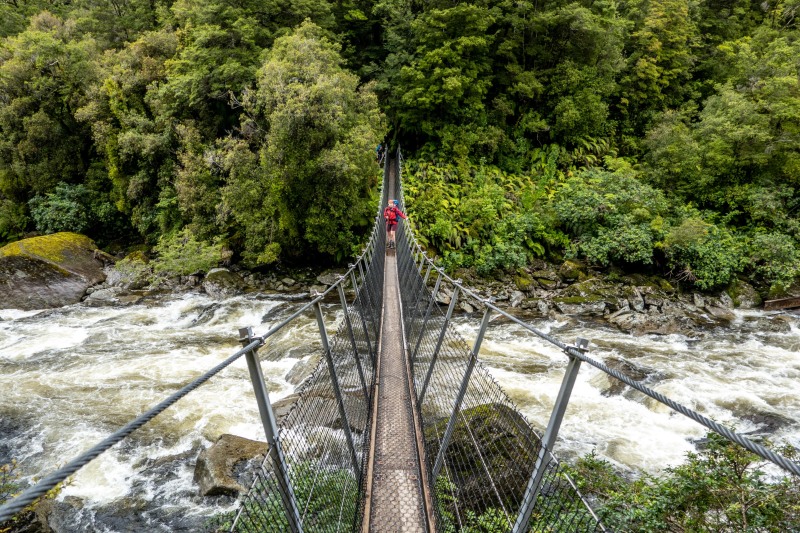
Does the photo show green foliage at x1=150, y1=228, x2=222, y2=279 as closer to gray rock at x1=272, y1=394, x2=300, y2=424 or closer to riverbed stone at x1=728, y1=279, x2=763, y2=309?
gray rock at x1=272, y1=394, x2=300, y2=424

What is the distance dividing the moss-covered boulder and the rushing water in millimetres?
520

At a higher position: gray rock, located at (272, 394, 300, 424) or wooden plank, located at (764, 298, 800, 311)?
gray rock, located at (272, 394, 300, 424)

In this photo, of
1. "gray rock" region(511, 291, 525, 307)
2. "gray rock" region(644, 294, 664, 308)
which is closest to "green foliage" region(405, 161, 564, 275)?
"gray rock" region(511, 291, 525, 307)

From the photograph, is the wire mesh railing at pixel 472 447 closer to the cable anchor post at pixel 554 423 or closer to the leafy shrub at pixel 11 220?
the cable anchor post at pixel 554 423

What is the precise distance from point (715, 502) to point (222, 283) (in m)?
9.40

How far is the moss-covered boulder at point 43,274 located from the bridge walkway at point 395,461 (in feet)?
28.7

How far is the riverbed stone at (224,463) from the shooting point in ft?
11.4

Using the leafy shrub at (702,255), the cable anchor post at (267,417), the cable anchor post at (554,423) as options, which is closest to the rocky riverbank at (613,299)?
the leafy shrub at (702,255)

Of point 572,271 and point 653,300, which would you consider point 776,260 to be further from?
point 572,271

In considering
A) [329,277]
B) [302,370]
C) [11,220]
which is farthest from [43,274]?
[302,370]

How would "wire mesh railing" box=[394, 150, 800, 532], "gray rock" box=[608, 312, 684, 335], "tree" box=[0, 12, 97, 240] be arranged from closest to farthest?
"wire mesh railing" box=[394, 150, 800, 532], "gray rock" box=[608, 312, 684, 335], "tree" box=[0, 12, 97, 240]

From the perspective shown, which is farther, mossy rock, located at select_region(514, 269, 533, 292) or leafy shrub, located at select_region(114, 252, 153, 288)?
leafy shrub, located at select_region(114, 252, 153, 288)

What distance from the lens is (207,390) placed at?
205 inches

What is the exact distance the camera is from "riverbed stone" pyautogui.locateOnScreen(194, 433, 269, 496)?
137 inches
